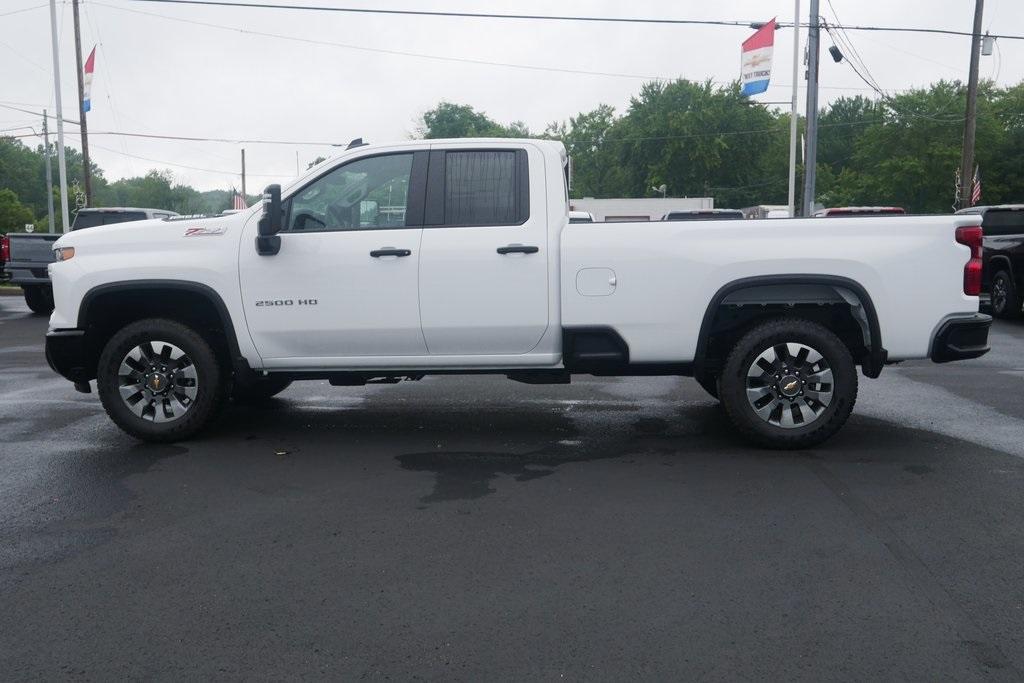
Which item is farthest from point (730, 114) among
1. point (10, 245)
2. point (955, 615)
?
point (955, 615)

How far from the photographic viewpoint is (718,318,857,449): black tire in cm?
635

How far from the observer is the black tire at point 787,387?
6348mm

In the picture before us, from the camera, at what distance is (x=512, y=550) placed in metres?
4.48

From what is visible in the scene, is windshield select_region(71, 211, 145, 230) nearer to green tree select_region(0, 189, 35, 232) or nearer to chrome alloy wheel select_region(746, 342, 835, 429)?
Result: chrome alloy wheel select_region(746, 342, 835, 429)

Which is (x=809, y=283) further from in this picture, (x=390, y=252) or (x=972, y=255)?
(x=390, y=252)

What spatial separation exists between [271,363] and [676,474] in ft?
9.58

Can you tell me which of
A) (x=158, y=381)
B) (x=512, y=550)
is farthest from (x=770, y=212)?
(x=512, y=550)

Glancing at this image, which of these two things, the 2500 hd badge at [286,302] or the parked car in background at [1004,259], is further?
the parked car in background at [1004,259]

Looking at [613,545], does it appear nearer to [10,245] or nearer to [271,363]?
[271,363]

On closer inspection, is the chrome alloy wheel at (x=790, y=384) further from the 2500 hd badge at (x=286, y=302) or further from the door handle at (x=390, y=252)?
the 2500 hd badge at (x=286, y=302)

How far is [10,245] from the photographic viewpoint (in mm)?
17641

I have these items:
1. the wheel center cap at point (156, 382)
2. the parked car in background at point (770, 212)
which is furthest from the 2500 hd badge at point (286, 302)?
the parked car in background at point (770, 212)

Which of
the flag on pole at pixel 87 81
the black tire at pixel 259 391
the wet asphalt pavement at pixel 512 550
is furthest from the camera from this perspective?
the flag on pole at pixel 87 81

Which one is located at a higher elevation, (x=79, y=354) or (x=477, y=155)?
(x=477, y=155)
